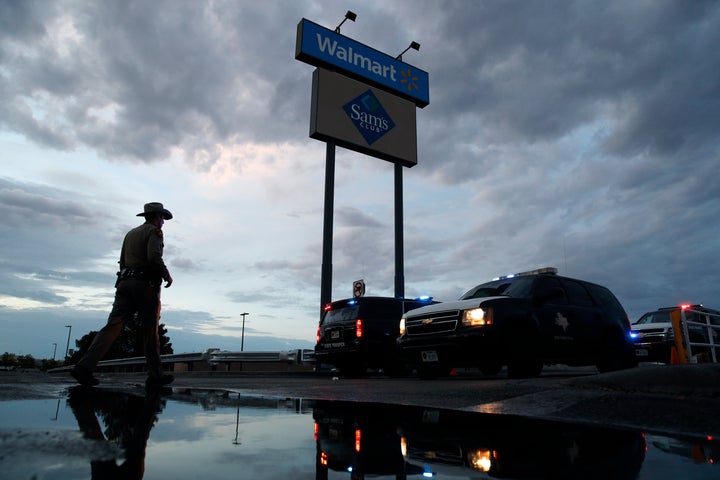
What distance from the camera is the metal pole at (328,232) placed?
60.3 ft

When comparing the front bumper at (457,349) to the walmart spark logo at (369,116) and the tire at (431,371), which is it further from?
the walmart spark logo at (369,116)

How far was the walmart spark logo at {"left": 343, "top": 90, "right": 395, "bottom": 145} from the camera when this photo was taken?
2162cm

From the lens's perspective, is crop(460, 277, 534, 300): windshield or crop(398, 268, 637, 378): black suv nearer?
crop(398, 268, 637, 378): black suv

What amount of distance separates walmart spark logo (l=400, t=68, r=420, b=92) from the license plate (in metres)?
18.6

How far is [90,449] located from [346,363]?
945cm

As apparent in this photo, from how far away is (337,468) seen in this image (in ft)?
5.50

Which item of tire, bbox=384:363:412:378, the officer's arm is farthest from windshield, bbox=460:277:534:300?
the officer's arm

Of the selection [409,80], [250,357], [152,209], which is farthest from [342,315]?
[409,80]

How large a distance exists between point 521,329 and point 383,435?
6074 millimetres

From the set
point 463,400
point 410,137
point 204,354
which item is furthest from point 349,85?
point 463,400

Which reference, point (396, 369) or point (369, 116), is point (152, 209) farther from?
point (369, 116)

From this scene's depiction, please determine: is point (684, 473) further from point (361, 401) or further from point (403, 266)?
point (403, 266)

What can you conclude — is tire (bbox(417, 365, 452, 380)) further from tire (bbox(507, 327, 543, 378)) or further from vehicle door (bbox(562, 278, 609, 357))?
vehicle door (bbox(562, 278, 609, 357))

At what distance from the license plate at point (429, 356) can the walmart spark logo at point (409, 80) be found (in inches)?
732
